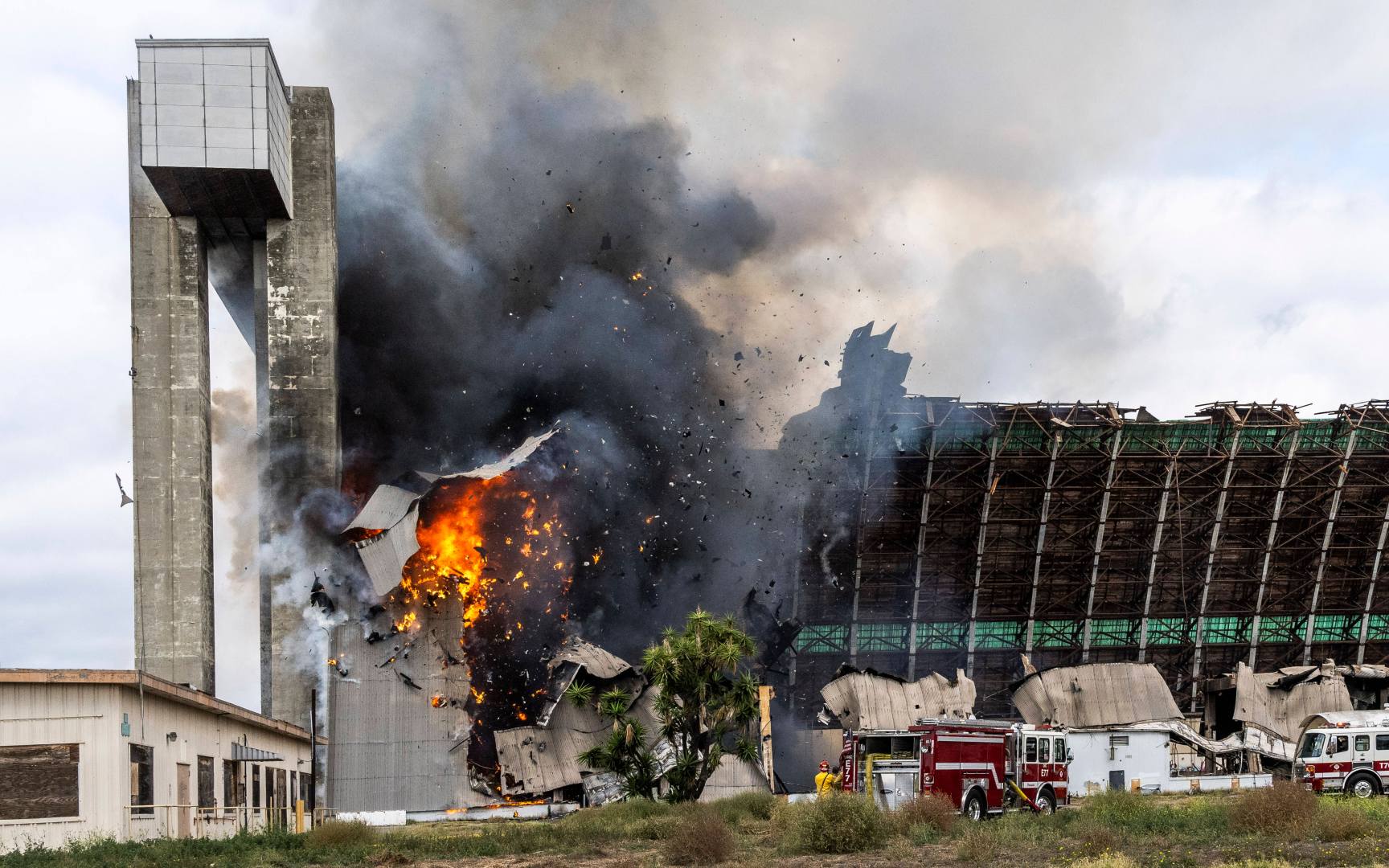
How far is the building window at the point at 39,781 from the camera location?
27391mm

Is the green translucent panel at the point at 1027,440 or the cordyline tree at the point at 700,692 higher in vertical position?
the green translucent panel at the point at 1027,440

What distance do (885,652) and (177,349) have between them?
34.1 metres

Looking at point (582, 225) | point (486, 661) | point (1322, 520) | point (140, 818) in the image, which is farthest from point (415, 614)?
point (1322, 520)

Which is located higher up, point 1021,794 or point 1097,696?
point 1097,696

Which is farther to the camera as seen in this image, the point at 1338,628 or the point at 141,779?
the point at 1338,628

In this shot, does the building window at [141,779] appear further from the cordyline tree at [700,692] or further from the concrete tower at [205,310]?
the concrete tower at [205,310]

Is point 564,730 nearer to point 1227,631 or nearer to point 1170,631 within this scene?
point 1170,631

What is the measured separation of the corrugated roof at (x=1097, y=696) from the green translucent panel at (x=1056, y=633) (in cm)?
497

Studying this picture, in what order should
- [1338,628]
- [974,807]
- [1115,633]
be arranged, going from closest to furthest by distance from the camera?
→ [974,807] < [1115,633] < [1338,628]

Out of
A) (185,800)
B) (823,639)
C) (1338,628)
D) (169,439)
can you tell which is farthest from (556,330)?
(1338,628)

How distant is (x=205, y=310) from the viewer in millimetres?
52969

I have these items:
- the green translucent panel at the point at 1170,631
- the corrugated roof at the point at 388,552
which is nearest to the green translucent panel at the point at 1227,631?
the green translucent panel at the point at 1170,631

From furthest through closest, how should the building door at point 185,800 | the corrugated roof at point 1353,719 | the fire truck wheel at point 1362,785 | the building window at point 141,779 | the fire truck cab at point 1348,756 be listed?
1. the corrugated roof at point 1353,719
2. the fire truck cab at point 1348,756
3. the fire truck wheel at point 1362,785
4. the building door at point 185,800
5. the building window at point 141,779

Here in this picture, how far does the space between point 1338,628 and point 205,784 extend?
2165 inches
